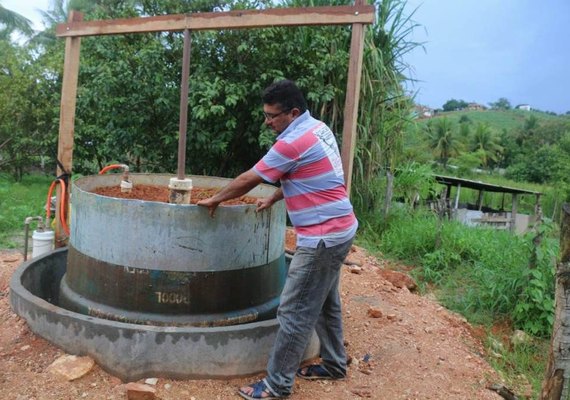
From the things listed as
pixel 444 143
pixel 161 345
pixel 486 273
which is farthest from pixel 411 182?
pixel 444 143

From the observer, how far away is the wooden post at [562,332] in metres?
2.78

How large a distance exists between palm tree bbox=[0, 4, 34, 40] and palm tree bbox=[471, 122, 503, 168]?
35281 mm

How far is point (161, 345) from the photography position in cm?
285

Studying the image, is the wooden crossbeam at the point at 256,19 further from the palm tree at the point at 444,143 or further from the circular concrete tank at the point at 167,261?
the palm tree at the point at 444,143

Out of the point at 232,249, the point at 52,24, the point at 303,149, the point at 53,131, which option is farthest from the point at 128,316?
the point at 52,24

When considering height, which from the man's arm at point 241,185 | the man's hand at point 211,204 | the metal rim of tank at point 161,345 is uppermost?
the man's arm at point 241,185

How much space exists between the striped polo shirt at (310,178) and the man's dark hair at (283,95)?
89mm

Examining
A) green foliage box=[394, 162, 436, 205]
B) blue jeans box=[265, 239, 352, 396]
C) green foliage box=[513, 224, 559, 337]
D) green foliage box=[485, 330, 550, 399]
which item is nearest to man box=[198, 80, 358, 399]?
blue jeans box=[265, 239, 352, 396]

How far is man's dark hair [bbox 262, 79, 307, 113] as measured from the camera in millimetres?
2695

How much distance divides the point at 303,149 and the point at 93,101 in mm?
5837

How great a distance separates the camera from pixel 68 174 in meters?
4.31

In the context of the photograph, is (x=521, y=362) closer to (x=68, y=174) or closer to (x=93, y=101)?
(x=68, y=174)

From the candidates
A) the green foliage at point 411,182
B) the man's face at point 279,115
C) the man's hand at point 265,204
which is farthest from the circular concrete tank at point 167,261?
the green foliage at point 411,182

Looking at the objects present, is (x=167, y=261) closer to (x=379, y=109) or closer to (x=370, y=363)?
(x=370, y=363)
